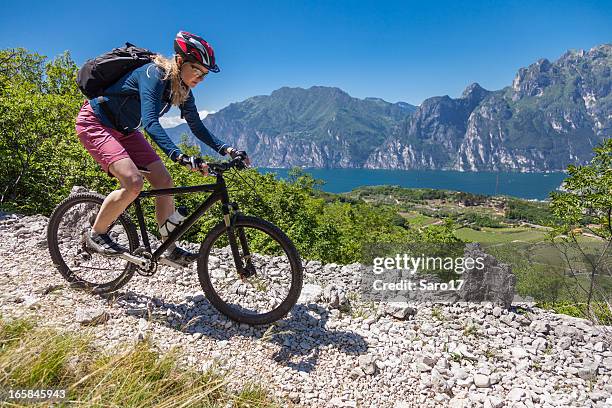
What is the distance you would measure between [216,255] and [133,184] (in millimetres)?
1423

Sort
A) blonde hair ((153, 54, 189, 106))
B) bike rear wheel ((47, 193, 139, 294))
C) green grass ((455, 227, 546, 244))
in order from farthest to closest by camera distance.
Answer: green grass ((455, 227, 546, 244))
bike rear wheel ((47, 193, 139, 294))
blonde hair ((153, 54, 189, 106))

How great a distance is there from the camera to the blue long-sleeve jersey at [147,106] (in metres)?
3.48

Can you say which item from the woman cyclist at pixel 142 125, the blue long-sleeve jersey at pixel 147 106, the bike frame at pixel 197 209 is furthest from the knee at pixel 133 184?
the blue long-sleeve jersey at pixel 147 106

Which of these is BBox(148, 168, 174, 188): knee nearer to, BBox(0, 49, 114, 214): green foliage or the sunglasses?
the sunglasses

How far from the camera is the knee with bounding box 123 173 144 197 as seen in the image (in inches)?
151

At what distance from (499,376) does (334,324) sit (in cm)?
177

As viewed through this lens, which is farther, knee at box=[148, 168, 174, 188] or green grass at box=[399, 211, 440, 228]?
green grass at box=[399, 211, 440, 228]

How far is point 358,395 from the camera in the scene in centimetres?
354

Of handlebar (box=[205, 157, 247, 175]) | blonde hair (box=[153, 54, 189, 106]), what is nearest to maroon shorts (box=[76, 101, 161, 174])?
blonde hair (box=[153, 54, 189, 106])

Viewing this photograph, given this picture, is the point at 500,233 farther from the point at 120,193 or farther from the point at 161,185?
the point at 120,193

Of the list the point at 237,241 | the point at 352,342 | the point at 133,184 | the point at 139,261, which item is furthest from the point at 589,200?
the point at 133,184

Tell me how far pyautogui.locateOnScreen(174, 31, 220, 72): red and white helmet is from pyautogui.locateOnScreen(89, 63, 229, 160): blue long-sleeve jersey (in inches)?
11.1

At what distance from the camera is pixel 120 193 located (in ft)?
13.1

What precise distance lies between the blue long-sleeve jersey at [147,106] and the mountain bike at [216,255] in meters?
0.55
